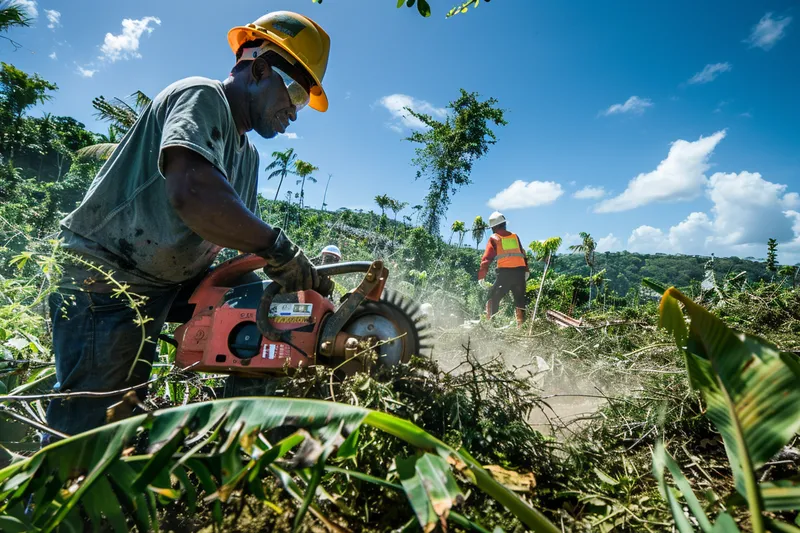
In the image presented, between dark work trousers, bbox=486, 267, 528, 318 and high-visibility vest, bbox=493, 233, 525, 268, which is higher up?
high-visibility vest, bbox=493, 233, 525, 268

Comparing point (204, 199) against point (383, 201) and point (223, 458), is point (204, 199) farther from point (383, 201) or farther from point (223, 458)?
point (383, 201)

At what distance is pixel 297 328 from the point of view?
6.06 feet

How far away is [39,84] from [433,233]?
130 ft

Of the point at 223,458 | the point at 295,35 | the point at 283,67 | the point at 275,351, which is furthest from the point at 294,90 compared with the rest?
the point at 223,458

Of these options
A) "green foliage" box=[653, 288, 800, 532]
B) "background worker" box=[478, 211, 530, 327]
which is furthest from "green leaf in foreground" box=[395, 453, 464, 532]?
"background worker" box=[478, 211, 530, 327]

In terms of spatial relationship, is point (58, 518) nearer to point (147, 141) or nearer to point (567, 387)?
point (147, 141)

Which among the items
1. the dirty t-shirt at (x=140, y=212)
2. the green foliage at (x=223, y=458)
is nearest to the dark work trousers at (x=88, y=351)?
the dirty t-shirt at (x=140, y=212)

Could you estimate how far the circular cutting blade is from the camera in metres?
1.80

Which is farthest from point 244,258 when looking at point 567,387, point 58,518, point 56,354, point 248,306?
point 567,387

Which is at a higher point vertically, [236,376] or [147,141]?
[147,141]

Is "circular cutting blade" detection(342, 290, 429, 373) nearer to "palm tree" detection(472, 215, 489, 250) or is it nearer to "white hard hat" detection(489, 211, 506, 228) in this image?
"white hard hat" detection(489, 211, 506, 228)

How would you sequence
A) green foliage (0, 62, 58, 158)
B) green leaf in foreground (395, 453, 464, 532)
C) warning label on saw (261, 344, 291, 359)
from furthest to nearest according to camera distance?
green foliage (0, 62, 58, 158) < warning label on saw (261, 344, 291, 359) < green leaf in foreground (395, 453, 464, 532)

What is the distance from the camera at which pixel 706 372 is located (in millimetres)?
719

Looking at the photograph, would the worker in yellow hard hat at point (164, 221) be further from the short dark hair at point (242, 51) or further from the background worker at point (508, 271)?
the background worker at point (508, 271)
